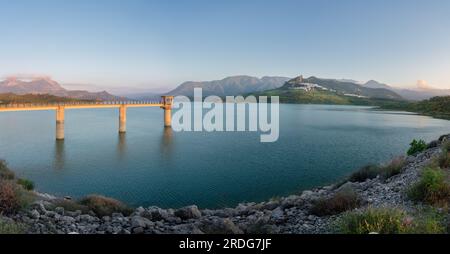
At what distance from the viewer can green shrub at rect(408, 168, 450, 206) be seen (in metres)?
11.1

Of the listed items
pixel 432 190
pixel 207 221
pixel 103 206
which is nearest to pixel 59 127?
pixel 103 206

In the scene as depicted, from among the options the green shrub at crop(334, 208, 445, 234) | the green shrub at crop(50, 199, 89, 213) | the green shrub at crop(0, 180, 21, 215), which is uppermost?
the green shrub at crop(334, 208, 445, 234)

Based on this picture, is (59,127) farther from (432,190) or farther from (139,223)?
(432,190)

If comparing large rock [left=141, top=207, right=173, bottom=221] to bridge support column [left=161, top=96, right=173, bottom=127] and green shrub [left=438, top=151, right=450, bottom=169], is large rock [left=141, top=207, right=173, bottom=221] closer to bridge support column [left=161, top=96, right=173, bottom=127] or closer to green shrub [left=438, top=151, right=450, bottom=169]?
green shrub [left=438, top=151, right=450, bottom=169]

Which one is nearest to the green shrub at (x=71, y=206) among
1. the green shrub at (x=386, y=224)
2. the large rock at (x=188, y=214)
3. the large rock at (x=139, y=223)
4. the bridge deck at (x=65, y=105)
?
the large rock at (x=139, y=223)

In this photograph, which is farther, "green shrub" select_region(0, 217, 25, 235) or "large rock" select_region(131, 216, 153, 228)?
"large rock" select_region(131, 216, 153, 228)

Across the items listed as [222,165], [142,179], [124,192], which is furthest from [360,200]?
[222,165]

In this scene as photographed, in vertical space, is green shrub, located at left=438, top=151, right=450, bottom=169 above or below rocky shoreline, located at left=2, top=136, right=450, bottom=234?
above

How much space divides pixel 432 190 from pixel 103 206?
1453 cm

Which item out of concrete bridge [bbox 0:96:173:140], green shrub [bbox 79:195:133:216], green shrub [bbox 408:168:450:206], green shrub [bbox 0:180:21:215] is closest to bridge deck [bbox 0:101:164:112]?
concrete bridge [bbox 0:96:173:140]

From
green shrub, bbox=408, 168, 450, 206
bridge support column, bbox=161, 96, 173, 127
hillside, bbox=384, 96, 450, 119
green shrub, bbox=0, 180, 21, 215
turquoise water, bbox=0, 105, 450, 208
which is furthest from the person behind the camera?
hillside, bbox=384, 96, 450, 119

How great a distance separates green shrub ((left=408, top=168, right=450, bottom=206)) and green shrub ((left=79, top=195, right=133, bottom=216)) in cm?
1289

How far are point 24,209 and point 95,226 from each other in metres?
2.56

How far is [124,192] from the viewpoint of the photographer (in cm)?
2752
